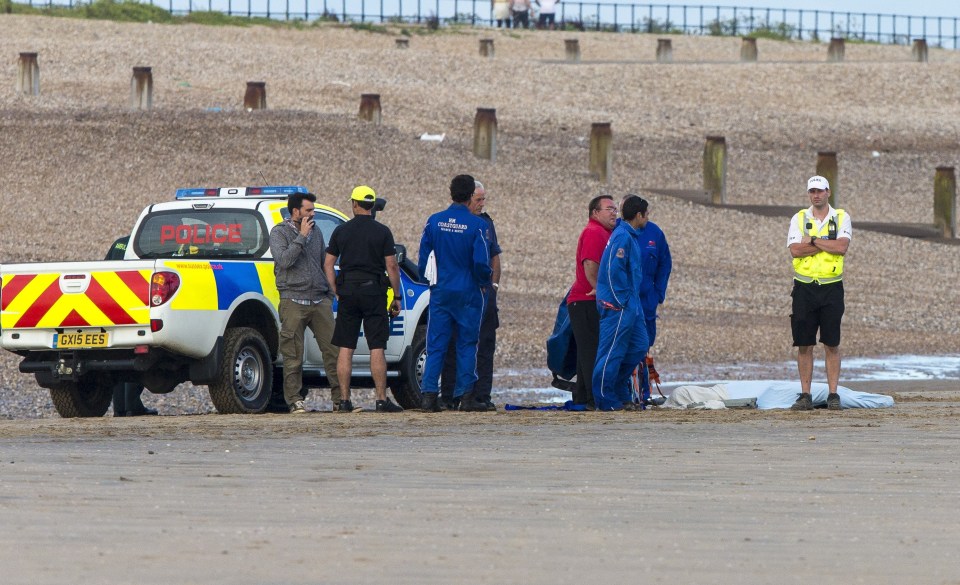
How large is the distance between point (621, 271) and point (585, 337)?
734 mm

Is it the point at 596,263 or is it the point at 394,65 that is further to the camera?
the point at 394,65

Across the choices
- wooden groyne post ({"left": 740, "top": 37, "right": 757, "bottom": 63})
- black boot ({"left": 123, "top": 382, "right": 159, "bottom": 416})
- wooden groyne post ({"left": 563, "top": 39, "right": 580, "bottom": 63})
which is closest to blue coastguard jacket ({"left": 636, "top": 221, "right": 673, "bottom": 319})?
black boot ({"left": 123, "top": 382, "right": 159, "bottom": 416})

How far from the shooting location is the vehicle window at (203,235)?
1433 centimetres

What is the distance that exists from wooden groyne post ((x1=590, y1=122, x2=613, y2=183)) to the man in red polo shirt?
1948cm

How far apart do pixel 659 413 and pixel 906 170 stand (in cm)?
2858

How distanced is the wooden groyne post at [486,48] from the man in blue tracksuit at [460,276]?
41.3 metres

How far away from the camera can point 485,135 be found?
3359 cm

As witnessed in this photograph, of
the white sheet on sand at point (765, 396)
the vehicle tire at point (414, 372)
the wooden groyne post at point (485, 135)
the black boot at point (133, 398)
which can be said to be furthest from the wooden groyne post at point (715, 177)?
the black boot at point (133, 398)

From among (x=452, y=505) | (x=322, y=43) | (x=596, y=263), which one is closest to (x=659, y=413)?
(x=596, y=263)

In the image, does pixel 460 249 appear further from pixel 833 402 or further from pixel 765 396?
pixel 833 402

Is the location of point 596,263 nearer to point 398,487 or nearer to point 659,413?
point 659,413

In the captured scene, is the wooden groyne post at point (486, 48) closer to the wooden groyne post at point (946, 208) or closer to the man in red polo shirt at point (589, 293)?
the wooden groyne post at point (946, 208)

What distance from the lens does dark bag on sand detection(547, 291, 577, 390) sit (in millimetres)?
14508

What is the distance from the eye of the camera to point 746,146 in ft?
139
